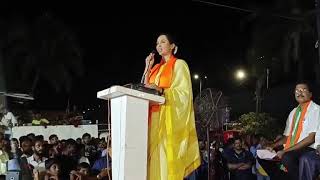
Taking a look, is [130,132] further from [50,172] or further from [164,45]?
[50,172]

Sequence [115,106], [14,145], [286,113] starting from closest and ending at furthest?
[115,106], [14,145], [286,113]

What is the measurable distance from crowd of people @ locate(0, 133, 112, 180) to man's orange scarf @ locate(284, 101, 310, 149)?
205 cm

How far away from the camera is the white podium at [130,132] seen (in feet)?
8.01

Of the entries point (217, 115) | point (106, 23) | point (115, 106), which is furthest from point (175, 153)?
point (106, 23)

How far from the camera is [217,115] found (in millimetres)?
5195

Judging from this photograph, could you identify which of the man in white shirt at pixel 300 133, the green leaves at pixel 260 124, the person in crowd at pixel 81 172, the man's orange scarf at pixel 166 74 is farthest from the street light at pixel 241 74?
the man's orange scarf at pixel 166 74

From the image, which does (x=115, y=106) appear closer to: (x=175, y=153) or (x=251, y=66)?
(x=175, y=153)

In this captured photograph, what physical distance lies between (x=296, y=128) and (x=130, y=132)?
1.74 meters

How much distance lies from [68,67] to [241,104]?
2.42 meters

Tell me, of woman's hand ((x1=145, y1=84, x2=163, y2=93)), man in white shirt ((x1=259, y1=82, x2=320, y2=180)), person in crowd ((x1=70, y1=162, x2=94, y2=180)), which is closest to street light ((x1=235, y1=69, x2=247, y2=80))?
man in white shirt ((x1=259, y1=82, x2=320, y2=180))

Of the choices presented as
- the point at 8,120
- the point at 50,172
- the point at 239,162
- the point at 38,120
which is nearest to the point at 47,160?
the point at 50,172

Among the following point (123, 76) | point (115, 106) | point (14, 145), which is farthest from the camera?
point (123, 76)

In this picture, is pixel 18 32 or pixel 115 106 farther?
pixel 18 32

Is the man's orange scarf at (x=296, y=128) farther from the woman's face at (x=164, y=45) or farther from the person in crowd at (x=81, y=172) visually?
the person in crowd at (x=81, y=172)
